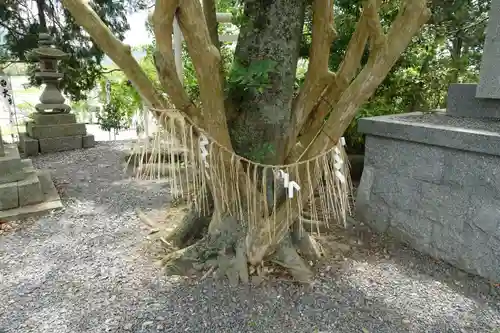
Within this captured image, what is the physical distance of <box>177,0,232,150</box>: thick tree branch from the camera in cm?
142

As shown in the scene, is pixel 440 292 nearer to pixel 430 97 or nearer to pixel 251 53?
pixel 251 53

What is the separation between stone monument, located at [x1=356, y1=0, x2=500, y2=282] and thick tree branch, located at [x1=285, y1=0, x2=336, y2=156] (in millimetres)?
886

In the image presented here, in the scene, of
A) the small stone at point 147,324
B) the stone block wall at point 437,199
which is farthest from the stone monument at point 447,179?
the small stone at point 147,324

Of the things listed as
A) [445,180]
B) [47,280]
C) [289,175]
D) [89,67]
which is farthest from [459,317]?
[89,67]

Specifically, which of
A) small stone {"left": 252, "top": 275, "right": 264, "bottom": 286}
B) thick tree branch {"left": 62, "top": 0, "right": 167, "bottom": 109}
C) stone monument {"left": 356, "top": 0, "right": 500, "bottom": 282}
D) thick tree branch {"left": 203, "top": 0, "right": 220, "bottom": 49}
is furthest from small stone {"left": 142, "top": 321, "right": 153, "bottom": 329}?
stone monument {"left": 356, "top": 0, "right": 500, "bottom": 282}

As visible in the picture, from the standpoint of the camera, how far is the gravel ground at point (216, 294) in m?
1.74

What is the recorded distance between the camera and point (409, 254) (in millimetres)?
2490

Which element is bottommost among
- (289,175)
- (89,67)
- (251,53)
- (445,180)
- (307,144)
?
(445,180)

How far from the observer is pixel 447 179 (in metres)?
2.32

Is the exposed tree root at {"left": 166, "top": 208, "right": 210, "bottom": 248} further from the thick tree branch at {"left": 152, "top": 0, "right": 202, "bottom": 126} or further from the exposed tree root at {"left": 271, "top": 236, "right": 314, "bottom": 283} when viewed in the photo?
the thick tree branch at {"left": 152, "top": 0, "right": 202, "bottom": 126}

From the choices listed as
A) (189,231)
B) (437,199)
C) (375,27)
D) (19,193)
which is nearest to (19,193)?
(19,193)

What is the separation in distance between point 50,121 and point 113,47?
5417 mm

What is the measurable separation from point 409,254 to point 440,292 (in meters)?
0.46

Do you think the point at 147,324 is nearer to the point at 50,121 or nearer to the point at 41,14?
the point at 50,121
